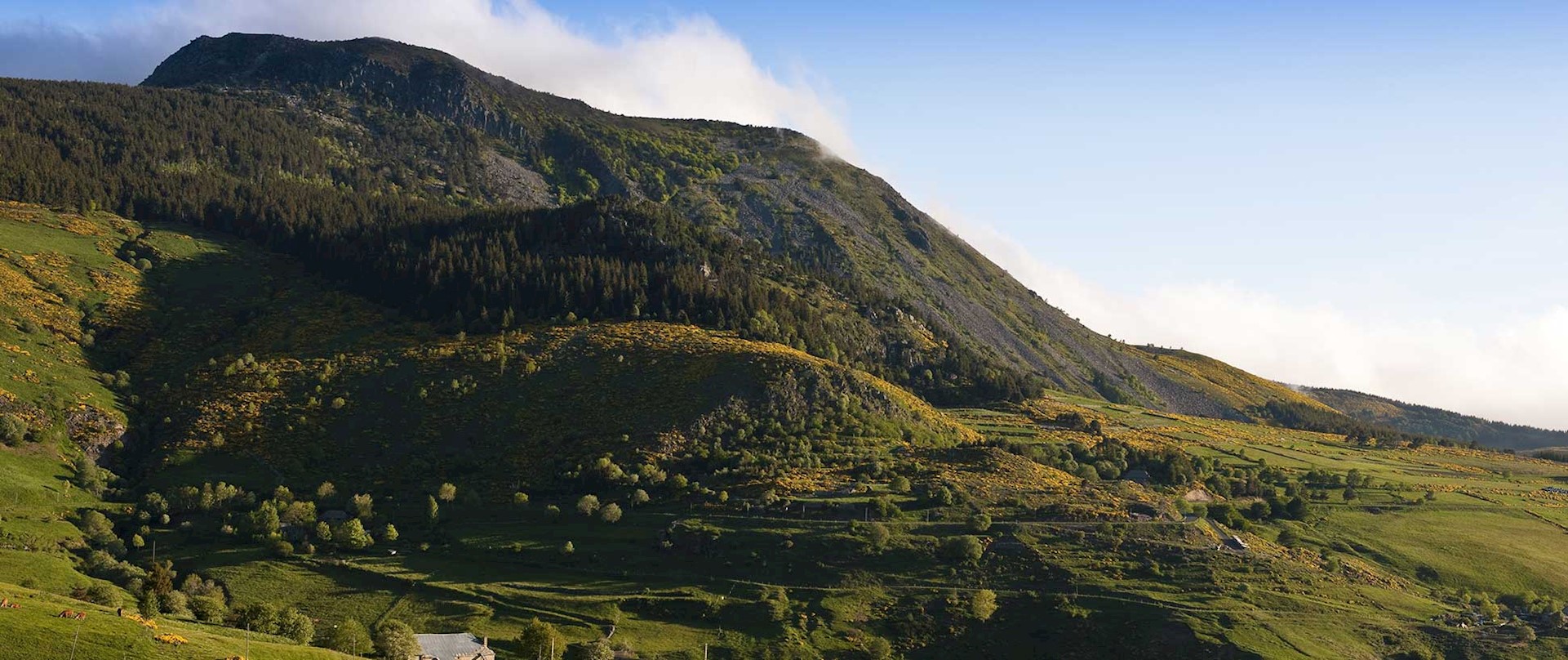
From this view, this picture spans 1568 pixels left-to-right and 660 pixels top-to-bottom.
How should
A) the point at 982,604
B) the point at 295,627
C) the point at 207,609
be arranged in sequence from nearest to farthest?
the point at 295,627 < the point at 207,609 < the point at 982,604

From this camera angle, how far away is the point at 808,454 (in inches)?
6604

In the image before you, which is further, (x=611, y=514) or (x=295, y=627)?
(x=611, y=514)

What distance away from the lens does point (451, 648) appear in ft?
349

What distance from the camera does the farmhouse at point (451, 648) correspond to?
104375 millimetres

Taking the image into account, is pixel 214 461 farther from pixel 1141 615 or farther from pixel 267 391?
pixel 1141 615

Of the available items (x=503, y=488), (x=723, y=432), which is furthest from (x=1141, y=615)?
(x=503, y=488)

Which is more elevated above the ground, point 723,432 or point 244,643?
point 723,432

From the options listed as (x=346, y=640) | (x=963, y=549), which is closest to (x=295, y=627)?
(x=346, y=640)

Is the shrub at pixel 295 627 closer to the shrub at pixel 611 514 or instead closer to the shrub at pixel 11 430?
the shrub at pixel 611 514

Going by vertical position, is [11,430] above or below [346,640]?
above

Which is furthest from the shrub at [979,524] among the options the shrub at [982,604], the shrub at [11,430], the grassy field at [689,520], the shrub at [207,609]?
the shrub at [11,430]

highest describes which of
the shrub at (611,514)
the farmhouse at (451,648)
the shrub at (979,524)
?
the shrub at (979,524)

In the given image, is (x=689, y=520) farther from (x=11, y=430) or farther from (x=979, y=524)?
(x=11, y=430)

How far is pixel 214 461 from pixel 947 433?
11630 centimetres
